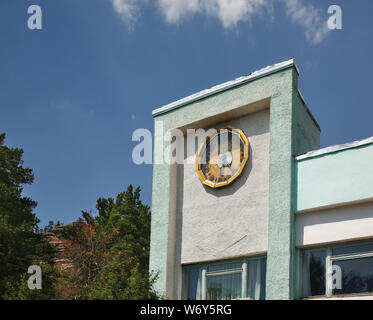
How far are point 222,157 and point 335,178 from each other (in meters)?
4.02

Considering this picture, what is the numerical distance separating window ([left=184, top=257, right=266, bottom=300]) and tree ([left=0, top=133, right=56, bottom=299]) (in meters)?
12.8

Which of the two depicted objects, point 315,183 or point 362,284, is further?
point 315,183

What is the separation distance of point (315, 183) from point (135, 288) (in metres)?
5.98

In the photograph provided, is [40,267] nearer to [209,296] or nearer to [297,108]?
[209,296]

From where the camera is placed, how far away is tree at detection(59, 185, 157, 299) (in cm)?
1667

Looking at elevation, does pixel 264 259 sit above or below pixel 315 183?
below

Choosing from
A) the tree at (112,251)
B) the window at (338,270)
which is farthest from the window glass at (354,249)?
the tree at (112,251)

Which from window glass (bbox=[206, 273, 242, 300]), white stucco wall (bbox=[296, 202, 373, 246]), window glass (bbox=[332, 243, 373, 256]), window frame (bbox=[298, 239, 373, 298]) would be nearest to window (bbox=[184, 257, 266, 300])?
window glass (bbox=[206, 273, 242, 300])

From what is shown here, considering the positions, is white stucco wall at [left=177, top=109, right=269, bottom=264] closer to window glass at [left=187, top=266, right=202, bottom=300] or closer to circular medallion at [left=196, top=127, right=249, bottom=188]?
circular medallion at [left=196, top=127, right=249, bottom=188]

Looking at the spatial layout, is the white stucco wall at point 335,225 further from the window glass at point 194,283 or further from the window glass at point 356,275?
the window glass at point 194,283

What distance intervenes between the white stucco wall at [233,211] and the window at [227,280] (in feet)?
1.07

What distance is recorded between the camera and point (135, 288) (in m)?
16.4

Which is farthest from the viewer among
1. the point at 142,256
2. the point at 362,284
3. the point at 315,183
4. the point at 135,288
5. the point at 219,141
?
the point at 142,256

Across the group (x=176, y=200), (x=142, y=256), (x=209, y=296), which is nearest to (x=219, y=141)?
(x=176, y=200)
